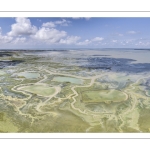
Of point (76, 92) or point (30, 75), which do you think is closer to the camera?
point (76, 92)

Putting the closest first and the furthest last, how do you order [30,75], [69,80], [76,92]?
1. [76,92]
2. [69,80]
3. [30,75]

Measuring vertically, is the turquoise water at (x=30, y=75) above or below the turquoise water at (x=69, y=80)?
above

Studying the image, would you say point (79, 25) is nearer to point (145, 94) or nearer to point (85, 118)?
point (145, 94)

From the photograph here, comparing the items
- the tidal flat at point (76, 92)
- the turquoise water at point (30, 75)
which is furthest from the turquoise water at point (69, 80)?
the turquoise water at point (30, 75)

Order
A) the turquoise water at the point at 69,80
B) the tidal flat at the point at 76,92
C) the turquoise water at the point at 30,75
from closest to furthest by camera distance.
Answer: the tidal flat at the point at 76,92 → the turquoise water at the point at 69,80 → the turquoise water at the point at 30,75

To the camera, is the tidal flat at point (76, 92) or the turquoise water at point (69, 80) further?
the turquoise water at point (69, 80)

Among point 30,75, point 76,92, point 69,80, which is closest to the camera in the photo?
point 76,92

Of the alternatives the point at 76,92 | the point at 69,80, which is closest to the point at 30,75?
the point at 69,80

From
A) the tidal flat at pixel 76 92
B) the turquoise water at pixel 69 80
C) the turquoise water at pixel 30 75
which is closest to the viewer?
the tidal flat at pixel 76 92

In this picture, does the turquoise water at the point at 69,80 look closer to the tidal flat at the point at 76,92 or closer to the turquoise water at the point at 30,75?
the tidal flat at the point at 76,92

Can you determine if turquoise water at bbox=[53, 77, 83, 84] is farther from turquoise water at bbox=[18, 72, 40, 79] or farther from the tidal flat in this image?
turquoise water at bbox=[18, 72, 40, 79]

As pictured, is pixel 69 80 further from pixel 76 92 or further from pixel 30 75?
pixel 30 75
